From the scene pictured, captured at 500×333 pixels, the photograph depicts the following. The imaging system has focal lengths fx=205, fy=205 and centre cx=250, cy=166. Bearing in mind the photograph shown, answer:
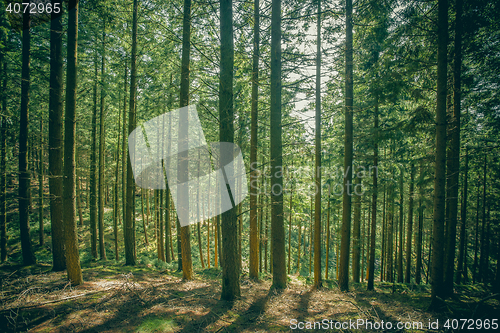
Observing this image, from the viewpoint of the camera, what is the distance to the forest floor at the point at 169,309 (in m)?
4.35

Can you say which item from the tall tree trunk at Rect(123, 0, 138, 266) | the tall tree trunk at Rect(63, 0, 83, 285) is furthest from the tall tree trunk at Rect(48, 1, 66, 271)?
the tall tree trunk at Rect(123, 0, 138, 266)

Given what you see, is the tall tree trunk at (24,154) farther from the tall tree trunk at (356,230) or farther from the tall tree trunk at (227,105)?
the tall tree trunk at (356,230)

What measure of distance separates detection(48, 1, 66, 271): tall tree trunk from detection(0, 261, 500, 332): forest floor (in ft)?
3.43

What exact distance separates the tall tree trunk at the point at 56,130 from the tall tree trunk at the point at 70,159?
22.8 inches

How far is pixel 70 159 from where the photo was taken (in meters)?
5.96

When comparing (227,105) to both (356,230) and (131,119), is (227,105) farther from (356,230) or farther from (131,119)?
(356,230)

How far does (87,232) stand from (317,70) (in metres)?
23.8

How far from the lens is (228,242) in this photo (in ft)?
18.5

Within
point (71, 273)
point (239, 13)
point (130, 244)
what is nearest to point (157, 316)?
point (71, 273)

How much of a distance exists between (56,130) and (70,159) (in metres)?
1.62

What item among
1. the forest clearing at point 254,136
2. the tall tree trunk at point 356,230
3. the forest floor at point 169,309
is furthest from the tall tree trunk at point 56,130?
the tall tree trunk at point 356,230

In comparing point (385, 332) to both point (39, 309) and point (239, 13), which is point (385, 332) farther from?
point (239, 13)
